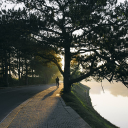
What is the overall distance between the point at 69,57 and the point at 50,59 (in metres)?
4.61

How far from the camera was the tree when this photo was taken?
10.8 metres

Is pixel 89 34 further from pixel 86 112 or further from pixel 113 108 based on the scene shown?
pixel 113 108

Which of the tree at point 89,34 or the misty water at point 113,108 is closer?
the tree at point 89,34

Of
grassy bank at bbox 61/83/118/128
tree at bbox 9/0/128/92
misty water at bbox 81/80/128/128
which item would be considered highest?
tree at bbox 9/0/128/92

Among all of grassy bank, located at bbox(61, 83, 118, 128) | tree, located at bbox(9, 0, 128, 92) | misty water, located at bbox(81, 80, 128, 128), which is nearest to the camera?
grassy bank, located at bbox(61, 83, 118, 128)

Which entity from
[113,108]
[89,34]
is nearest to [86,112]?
[89,34]

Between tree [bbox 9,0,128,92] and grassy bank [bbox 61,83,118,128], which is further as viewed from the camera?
tree [bbox 9,0,128,92]

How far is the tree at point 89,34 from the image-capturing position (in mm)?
10820

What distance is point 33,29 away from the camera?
47.5ft

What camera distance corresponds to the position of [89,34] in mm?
11961

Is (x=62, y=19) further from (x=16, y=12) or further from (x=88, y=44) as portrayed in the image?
(x=16, y=12)

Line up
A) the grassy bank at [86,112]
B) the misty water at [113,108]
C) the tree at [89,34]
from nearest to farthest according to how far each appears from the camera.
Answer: the grassy bank at [86,112] < the tree at [89,34] < the misty water at [113,108]

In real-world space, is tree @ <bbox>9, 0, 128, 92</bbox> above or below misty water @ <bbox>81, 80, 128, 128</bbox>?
above

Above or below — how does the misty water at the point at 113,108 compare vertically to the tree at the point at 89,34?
below
